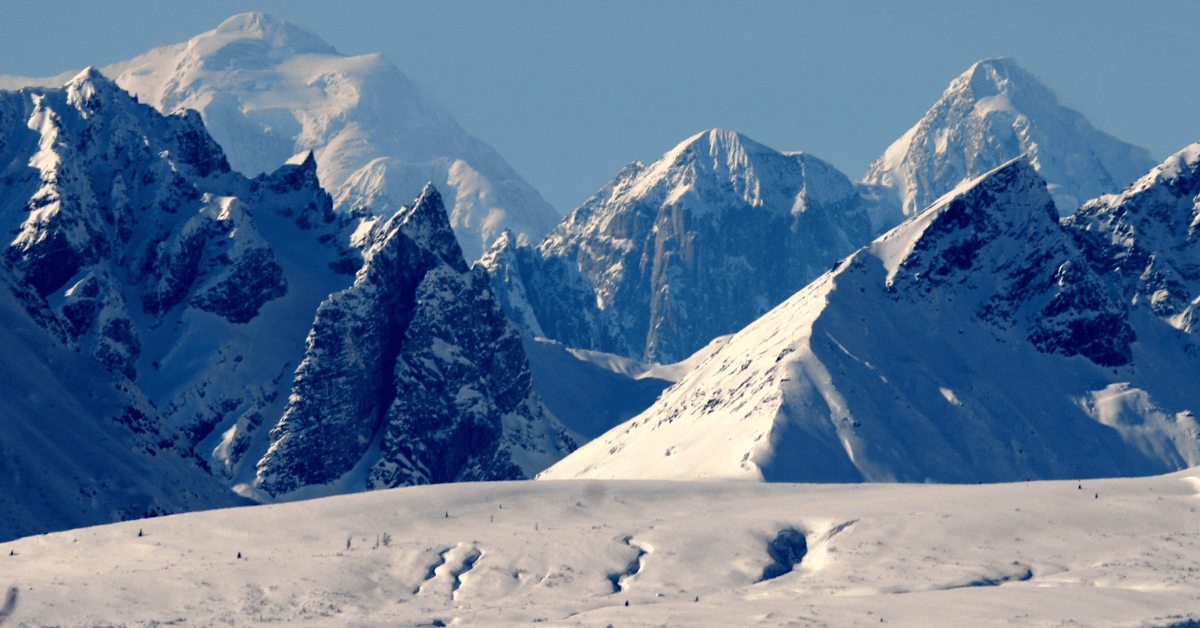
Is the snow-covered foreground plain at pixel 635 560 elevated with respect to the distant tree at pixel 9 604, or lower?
elevated

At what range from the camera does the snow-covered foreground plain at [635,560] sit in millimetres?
Answer: 107625

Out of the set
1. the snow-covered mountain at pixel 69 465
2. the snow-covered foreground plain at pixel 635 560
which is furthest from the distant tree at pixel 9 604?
the snow-covered mountain at pixel 69 465

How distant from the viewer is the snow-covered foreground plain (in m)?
108

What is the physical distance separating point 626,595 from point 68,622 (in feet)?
111

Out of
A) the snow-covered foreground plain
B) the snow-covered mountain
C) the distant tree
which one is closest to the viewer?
the distant tree

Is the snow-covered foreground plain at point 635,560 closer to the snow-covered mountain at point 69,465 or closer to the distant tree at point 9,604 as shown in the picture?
the distant tree at point 9,604

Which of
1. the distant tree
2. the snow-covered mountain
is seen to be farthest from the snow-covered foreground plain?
the snow-covered mountain

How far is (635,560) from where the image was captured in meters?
121

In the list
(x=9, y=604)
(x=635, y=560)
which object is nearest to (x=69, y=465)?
(x=9, y=604)

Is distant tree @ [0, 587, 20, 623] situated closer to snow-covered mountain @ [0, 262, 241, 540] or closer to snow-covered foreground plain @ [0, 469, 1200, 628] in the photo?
snow-covered foreground plain @ [0, 469, 1200, 628]

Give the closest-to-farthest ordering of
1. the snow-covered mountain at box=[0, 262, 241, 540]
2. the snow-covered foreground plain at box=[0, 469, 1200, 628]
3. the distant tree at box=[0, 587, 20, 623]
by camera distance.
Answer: the distant tree at box=[0, 587, 20, 623]
the snow-covered foreground plain at box=[0, 469, 1200, 628]
the snow-covered mountain at box=[0, 262, 241, 540]

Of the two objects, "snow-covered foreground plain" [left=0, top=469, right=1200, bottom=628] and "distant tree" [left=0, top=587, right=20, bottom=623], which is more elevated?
"snow-covered foreground plain" [left=0, top=469, right=1200, bottom=628]

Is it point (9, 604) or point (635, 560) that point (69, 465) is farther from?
point (635, 560)

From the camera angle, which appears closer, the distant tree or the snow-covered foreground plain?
the distant tree
